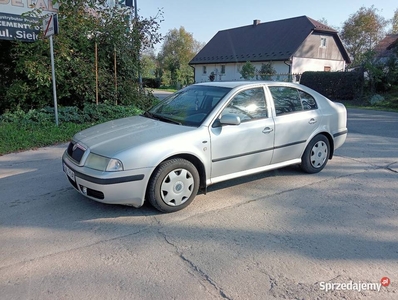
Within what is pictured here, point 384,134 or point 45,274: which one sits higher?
point 384,134

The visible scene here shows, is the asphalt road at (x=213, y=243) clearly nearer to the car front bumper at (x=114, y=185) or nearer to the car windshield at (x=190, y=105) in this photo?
the car front bumper at (x=114, y=185)

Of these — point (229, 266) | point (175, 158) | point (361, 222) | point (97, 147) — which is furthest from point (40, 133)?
point (361, 222)

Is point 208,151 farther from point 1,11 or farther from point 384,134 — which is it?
point 1,11

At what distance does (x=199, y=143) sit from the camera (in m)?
3.87

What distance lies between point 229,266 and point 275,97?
2846 millimetres

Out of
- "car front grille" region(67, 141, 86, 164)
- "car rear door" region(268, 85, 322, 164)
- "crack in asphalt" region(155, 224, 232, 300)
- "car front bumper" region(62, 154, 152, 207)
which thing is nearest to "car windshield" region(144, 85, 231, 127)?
"car rear door" region(268, 85, 322, 164)

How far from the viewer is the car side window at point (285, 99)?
4754 millimetres

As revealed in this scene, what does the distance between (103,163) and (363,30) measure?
5435 centimetres

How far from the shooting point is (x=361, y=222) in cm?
361

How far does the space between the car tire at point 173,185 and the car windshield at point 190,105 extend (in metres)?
0.62

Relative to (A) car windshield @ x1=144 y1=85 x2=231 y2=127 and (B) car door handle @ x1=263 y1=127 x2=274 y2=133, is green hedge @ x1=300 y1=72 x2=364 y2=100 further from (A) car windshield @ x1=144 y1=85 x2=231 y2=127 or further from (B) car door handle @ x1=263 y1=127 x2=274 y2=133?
(A) car windshield @ x1=144 y1=85 x2=231 y2=127

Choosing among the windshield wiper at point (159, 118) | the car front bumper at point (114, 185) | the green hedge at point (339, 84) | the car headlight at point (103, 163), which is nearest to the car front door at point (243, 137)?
the windshield wiper at point (159, 118)

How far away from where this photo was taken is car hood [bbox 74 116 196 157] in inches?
142

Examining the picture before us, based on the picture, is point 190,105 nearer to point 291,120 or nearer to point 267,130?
point 267,130
